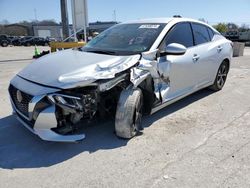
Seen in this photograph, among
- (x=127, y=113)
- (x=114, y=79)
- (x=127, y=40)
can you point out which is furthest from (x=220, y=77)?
(x=114, y=79)

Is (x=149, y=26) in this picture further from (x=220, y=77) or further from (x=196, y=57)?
(x=220, y=77)

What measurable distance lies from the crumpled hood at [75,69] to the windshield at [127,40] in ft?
1.07

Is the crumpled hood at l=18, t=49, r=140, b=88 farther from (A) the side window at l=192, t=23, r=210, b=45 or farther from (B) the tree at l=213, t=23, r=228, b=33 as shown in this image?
(B) the tree at l=213, t=23, r=228, b=33

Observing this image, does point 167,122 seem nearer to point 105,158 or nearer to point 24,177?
point 105,158

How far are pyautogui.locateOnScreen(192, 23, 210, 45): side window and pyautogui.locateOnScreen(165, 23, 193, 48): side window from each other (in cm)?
18

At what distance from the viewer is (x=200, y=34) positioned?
218 inches

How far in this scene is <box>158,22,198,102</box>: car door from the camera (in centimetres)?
435

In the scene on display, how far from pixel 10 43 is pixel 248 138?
135 feet

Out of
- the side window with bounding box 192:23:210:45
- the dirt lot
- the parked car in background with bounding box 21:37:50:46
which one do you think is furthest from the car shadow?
the parked car in background with bounding box 21:37:50:46

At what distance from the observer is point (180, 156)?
342 cm

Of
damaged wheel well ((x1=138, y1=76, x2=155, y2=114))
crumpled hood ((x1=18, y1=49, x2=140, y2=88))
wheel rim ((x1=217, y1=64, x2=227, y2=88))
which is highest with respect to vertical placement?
crumpled hood ((x1=18, y1=49, x2=140, y2=88))

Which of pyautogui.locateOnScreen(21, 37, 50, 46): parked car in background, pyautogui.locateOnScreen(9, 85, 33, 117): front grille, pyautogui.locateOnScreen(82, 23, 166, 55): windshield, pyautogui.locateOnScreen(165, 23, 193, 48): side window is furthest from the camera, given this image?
pyautogui.locateOnScreen(21, 37, 50, 46): parked car in background

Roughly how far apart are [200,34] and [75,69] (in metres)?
3.06

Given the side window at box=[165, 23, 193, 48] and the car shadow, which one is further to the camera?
the side window at box=[165, 23, 193, 48]
